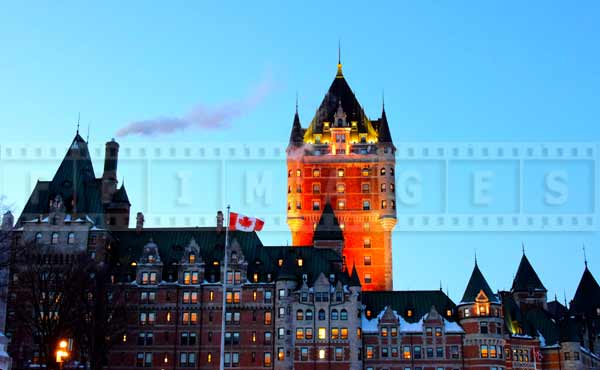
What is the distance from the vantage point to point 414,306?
4092 inches

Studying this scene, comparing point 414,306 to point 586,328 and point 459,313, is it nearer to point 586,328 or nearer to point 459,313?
point 459,313

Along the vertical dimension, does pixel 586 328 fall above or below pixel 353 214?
below

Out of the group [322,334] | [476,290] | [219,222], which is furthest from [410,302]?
[219,222]

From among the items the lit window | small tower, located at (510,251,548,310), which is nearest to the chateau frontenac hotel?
small tower, located at (510,251,548,310)

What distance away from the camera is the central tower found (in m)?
133

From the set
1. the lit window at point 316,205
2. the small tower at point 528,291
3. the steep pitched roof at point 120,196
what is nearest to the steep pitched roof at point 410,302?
the small tower at point 528,291

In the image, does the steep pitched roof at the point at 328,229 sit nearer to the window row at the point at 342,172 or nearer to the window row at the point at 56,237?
the window row at the point at 342,172

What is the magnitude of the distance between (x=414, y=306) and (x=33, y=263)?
47821 mm

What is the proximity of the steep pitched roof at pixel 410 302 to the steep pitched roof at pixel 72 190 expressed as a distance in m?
37.9

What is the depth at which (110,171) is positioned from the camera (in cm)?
11962

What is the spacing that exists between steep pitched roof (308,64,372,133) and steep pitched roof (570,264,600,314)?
45.2 meters

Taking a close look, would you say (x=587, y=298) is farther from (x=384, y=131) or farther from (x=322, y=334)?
(x=322, y=334)

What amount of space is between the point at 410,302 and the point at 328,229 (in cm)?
1853

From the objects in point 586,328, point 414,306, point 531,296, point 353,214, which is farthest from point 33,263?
point 586,328
